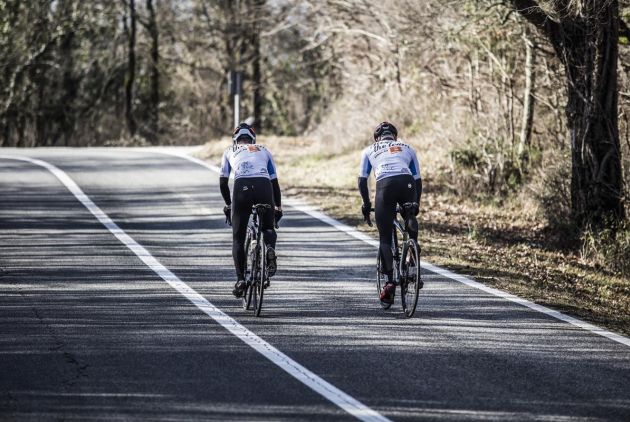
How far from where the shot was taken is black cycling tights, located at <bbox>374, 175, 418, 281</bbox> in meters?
9.73

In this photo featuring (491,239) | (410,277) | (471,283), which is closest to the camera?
(410,277)

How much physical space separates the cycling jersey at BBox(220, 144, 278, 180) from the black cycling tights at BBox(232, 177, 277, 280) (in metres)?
0.07

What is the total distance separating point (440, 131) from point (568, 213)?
20.7 ft

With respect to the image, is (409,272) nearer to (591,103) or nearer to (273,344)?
(273,344)

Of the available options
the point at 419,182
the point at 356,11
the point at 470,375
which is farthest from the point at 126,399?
the point at 356,11

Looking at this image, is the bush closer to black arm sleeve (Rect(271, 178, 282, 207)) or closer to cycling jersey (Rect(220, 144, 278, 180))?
black arm sleeve (Rect(271, 178, 282, 207))

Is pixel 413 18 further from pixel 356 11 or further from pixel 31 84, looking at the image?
pixel 31 84

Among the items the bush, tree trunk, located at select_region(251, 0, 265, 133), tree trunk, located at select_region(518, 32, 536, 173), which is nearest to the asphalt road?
the bush

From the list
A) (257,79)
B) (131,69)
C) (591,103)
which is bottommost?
(591,103)

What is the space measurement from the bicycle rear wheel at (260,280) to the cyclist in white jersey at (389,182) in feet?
3.69

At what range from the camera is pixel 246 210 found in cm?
980

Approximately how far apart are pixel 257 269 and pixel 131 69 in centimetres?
3802

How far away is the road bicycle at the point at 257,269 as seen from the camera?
31.1ft

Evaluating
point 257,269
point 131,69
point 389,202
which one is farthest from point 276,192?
point 131,69
